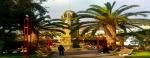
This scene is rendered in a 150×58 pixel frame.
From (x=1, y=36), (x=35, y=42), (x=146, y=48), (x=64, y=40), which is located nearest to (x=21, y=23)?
(x=1, y=36)

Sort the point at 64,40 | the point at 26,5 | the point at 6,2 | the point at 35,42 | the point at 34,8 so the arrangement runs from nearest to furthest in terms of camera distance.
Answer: the point at 6,2 < the point at 26,5 < the point at 34,8 < the point at 35,42 < the point at 64,40

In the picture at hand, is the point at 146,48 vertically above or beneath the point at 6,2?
beneath

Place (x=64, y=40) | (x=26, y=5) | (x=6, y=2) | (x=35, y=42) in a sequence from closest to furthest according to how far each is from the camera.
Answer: (x=6, y=2) → (x=26, y=5) → (x=35, y=42) → (x=64, y=40)

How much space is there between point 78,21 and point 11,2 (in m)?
11.3

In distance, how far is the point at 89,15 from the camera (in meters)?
42.0

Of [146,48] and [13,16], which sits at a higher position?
[13,16]

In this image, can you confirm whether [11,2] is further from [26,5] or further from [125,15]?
[125,15]

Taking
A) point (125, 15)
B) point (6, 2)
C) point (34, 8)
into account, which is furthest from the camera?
point (125, 15)

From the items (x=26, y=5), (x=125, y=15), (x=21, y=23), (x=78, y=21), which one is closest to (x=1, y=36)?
(x=21, y=23)

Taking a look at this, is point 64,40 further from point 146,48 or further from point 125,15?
point 125,15

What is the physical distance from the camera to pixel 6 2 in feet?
106

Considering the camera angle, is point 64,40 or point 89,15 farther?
point 64,40

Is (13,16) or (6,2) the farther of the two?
(13,16)

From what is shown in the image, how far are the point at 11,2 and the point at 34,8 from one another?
15.1 ft
